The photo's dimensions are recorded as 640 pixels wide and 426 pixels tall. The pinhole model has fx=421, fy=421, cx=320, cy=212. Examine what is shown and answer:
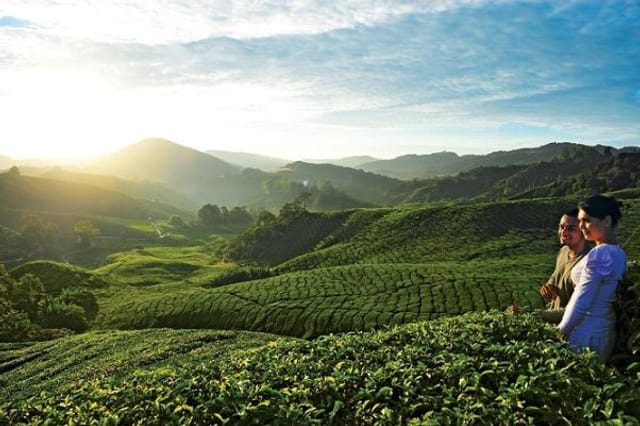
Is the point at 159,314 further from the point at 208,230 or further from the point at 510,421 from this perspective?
the point at 208,230

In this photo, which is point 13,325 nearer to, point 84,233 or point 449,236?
point 449,236

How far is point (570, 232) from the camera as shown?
25.8ft

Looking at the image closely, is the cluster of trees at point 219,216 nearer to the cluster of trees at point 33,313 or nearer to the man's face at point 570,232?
the cluster of trees at point 33,313

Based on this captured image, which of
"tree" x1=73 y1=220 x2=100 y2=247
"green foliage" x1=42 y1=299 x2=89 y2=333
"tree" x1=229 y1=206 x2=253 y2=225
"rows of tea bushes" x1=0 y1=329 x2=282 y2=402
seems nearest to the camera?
"rows of tea bushes" x1=0 y1=329 x2=282 y2=402

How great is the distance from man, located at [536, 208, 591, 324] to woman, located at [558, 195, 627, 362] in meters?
1.28

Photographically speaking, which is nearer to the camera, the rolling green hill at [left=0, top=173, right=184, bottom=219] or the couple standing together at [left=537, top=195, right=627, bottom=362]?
the couple standing together at [left=537, top=195, right=627, bottom=362]

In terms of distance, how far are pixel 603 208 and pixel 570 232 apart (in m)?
1.55

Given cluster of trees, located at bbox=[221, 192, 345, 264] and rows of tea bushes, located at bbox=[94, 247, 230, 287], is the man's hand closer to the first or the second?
rows of tea bushes, located at bbox=[94, 247, 230, 287]

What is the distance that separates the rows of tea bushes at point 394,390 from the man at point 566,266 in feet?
1.44

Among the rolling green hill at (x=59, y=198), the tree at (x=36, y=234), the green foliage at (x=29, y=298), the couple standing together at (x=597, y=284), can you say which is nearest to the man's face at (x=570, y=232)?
the couple standing together at (x=597, y=284)

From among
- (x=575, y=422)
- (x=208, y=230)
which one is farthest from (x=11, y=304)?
(x=208, y=230)

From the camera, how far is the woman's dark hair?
6391 millimetres

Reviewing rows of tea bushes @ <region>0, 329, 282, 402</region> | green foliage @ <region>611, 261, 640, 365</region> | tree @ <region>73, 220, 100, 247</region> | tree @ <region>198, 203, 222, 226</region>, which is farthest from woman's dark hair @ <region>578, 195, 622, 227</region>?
tree @ <region>198, 203, 222, 226</region>

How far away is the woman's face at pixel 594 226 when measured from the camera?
639 centimetres
